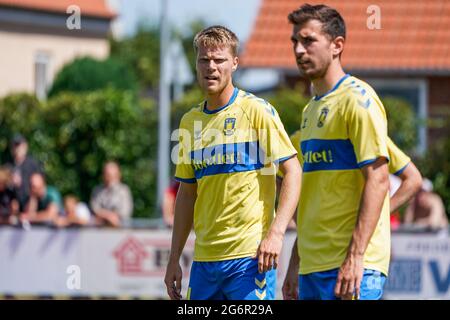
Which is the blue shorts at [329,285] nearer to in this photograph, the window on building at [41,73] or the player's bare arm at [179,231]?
the player's bare arm at [179,231]

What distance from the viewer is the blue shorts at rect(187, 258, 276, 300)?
753 centimetres

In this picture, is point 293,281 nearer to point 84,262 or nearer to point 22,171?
point 84,262

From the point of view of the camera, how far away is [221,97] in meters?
7.66

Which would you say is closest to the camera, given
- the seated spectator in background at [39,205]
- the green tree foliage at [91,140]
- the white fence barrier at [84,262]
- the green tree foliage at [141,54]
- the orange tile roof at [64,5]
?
the white fence barrier at [84,262]

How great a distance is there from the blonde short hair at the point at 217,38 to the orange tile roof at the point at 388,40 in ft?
60.3

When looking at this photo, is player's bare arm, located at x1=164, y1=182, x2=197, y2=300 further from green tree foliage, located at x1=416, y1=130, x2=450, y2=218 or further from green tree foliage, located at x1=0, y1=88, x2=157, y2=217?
green tree foliage, located at x1=0, y1=88, x2=157, y2=217

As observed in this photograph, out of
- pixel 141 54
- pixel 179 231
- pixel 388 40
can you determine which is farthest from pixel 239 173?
pixel 141 54

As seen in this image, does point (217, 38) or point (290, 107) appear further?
point (290, 107)

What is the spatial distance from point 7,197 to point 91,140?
687 cm

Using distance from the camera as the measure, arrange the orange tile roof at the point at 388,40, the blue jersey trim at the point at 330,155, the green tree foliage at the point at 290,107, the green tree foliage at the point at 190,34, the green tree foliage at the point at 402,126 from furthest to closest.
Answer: the green tree foliage at the point at 190,34 → the orange tile roof at the point at 388,40 → the green tree foliage at the point at 402,126 → the green tree foliage at the point at 290,107 → the blue jersey trim at the point at 330,155

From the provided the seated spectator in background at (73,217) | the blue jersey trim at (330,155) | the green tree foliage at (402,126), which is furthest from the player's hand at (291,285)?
the green tree foliage at (402,126)

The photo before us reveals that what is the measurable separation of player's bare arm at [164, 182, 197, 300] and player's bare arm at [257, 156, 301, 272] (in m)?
0.74

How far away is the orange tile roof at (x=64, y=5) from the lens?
34688 millimetres
